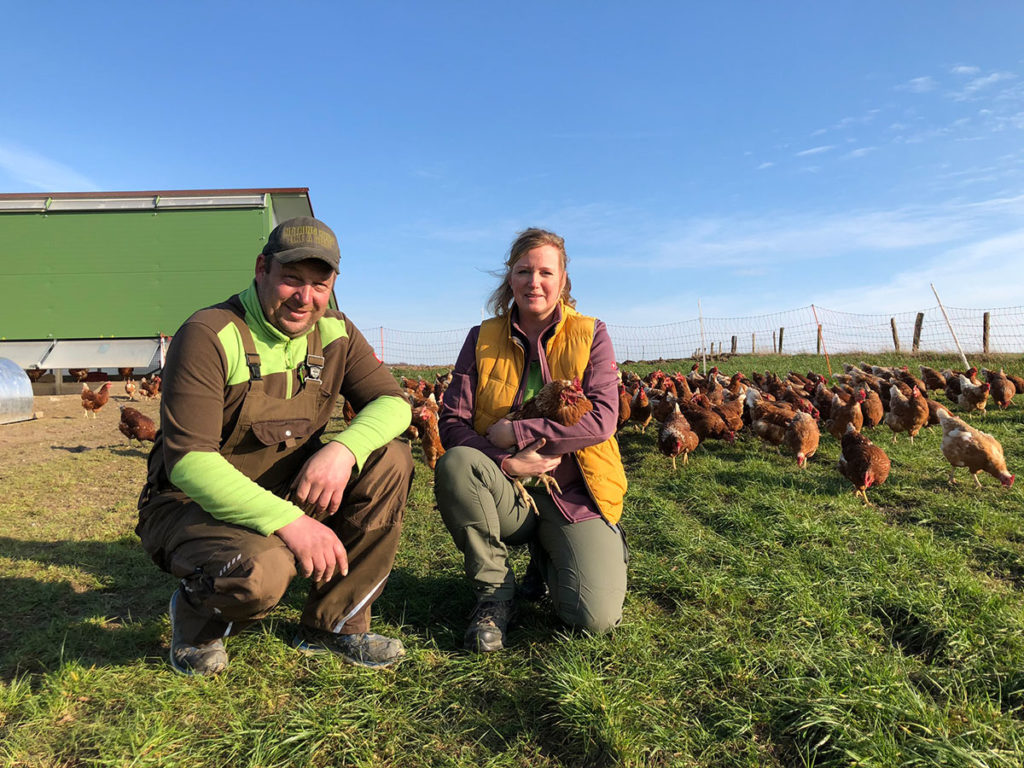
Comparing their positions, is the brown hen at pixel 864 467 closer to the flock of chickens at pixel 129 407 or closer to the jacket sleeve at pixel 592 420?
the jacket sleeve at pixel 592 420

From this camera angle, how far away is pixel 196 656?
86.4 inches

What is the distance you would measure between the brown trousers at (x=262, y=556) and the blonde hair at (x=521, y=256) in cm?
101

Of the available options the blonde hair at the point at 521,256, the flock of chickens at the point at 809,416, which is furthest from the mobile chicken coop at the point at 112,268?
the blonde hair at the point at 521,256

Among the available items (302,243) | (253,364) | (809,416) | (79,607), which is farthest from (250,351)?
(809,416)

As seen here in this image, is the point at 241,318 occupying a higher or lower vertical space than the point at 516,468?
higher

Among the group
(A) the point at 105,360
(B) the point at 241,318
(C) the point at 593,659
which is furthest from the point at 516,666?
(A) the point at 105,360

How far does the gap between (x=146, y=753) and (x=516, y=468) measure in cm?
169

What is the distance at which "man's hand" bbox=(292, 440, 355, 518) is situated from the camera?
214 centimetres

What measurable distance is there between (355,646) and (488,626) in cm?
58

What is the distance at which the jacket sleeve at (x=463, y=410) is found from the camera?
276 cm

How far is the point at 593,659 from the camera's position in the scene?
2299 mm

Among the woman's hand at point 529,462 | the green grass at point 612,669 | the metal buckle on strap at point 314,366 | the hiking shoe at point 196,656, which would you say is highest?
the metal buckle on strap at point 314,366

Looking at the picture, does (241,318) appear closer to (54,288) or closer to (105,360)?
(105,360)

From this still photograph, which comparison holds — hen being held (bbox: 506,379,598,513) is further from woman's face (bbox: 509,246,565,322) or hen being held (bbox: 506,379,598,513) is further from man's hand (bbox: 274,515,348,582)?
man's hand (bbox: 274,515,348,582)
